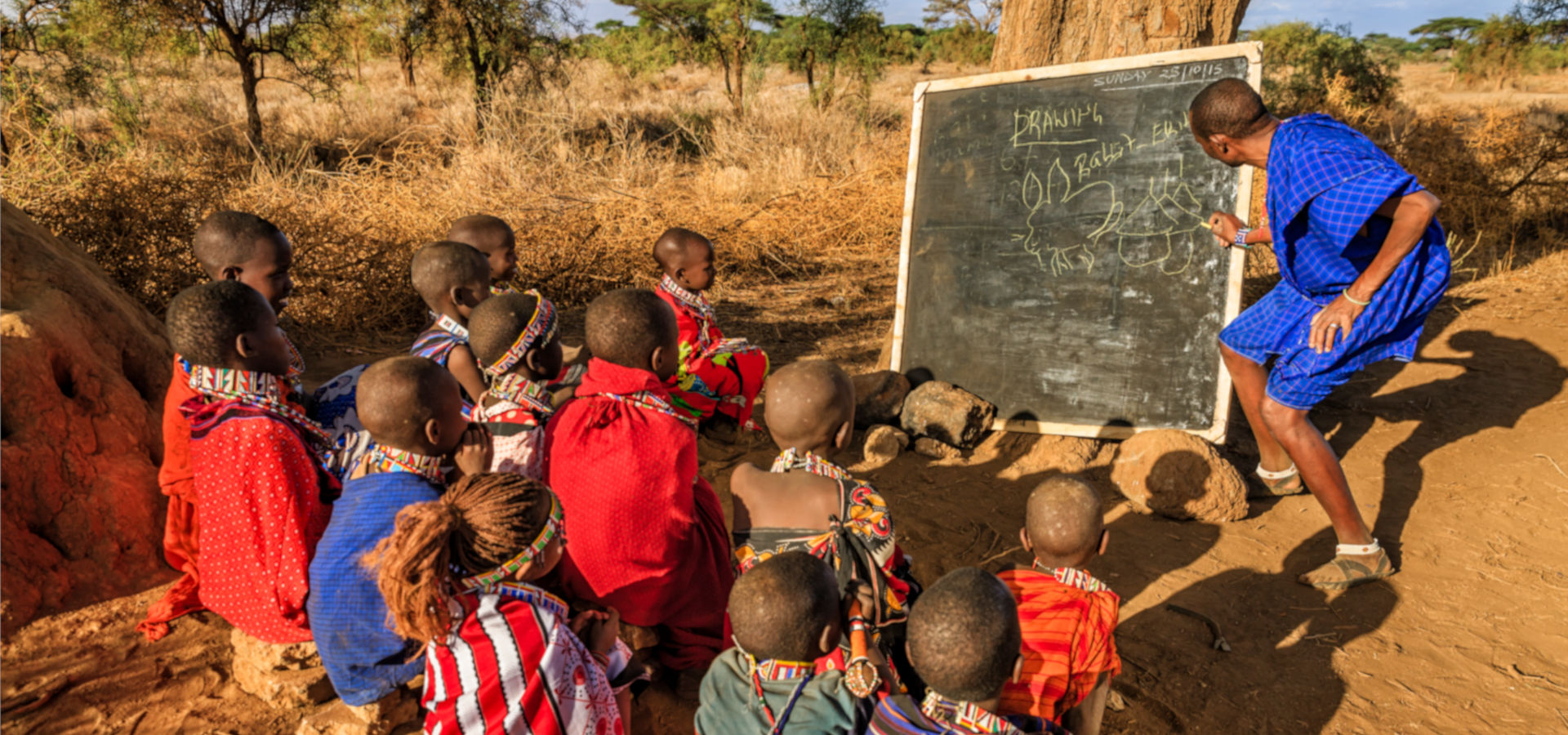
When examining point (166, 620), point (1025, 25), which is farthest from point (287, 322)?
point (1025, 25)

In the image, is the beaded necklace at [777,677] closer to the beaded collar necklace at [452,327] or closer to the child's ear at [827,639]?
the child's ear at [827,639]

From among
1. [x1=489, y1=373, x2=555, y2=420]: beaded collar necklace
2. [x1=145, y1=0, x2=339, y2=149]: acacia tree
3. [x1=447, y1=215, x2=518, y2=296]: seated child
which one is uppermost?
[x1=145, y1=0, x2=339, y2=149]: acacia tree

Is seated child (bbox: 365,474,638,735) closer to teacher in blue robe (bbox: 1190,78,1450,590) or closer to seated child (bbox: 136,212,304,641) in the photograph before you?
seated child (bbox: 136,212,304,641)

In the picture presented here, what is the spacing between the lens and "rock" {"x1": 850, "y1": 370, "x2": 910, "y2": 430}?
4.27m

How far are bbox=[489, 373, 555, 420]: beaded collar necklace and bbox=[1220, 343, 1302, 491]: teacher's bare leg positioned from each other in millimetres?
2584

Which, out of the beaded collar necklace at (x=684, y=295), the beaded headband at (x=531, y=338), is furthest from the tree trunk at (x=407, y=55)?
the beaded headband at (x=531, y=338)

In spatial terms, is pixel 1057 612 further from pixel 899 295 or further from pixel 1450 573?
pixel 899 295

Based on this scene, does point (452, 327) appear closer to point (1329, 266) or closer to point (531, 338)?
point (531, 338)

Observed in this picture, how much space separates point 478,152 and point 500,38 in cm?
536

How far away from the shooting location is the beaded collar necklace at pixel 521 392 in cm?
267

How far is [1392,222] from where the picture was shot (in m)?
2.70

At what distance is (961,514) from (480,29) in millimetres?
11852

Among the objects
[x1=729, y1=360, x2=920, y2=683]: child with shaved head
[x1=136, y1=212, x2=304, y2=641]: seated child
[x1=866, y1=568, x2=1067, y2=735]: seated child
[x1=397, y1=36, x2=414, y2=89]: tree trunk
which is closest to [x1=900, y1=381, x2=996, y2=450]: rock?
[x1=729, y1=360, x2=920, y2=683]: child with shaved head

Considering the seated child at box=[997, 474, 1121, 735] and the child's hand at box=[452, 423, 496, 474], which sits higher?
the child's hand at box=[452, 423, 496, 474]
